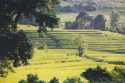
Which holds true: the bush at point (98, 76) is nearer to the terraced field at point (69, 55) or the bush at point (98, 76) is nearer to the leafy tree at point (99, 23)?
the terraced field at point (69, 55)

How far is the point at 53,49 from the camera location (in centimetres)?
8588

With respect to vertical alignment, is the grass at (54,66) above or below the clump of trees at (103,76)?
below

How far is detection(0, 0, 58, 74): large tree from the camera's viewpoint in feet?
71.6

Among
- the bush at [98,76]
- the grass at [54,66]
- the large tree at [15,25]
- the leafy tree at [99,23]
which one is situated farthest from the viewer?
the leafy tree at [99,23]

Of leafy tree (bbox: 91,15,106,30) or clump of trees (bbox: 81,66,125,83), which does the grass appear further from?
leafy tree (bbox: 91,15,106,30)

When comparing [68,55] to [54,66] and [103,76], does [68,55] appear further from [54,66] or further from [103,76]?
[103,76]

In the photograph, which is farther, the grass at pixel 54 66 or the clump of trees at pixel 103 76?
the grass at pixel 54 66

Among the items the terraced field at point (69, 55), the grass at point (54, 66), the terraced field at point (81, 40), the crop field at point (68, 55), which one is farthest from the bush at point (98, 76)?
the terraced field at point (81, 40)

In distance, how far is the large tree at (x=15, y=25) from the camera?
21812 millimetres

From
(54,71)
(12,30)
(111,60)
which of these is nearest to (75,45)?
(111,60)

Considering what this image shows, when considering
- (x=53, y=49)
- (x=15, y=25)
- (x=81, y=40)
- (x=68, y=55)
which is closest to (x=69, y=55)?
(x=68, y=55)

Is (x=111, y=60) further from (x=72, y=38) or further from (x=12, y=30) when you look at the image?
(x=12, y=30)

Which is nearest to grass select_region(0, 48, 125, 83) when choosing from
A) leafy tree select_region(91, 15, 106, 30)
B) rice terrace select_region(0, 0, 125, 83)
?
rice terrace select_region(0, 0, 125, 83)

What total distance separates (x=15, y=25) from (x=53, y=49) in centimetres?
6319
